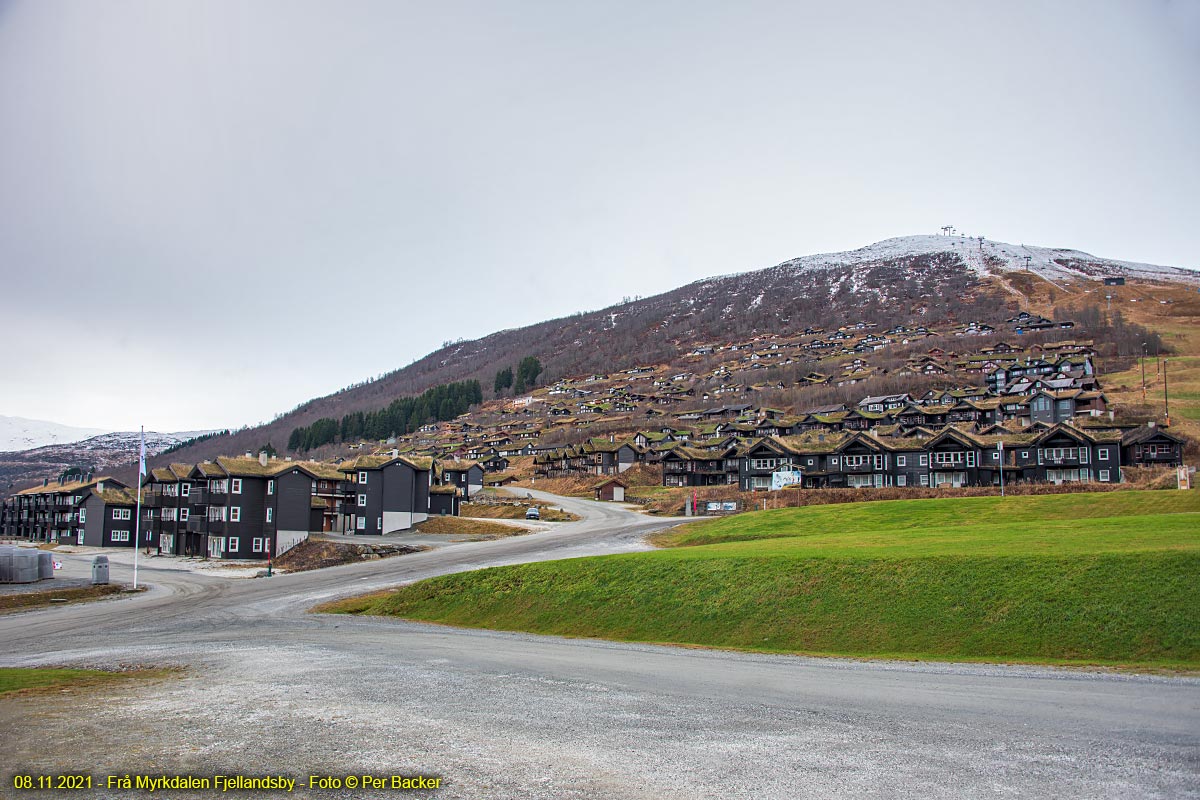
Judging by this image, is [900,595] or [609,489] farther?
[609,489]

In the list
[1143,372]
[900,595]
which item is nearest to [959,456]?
[900,595]

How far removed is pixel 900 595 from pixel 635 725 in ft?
50.1

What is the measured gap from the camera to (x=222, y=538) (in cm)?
7956

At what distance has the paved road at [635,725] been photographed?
11.8 meters

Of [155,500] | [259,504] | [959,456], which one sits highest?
[959,456]

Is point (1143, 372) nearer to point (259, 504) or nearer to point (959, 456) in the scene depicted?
point (959, 456)

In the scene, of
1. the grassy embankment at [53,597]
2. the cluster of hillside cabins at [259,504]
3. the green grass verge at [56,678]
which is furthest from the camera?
the cluster of hillside cabins at [259,504]

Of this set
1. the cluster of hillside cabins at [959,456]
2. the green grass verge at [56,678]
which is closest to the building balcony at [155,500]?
the cluster of hillside cabins at [959,456]

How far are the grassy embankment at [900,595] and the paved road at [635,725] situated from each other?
2.76m

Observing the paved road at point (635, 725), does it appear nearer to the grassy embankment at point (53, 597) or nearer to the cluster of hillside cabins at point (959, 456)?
the grassy embankment at point (53, 597)

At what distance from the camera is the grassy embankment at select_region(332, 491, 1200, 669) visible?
73.5 feet

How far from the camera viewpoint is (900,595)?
88.7 feet

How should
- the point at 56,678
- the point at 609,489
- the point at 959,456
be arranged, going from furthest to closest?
the point at 609,489
the point at 959,456
the point at 56,678

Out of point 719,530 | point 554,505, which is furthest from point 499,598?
point 554,505
